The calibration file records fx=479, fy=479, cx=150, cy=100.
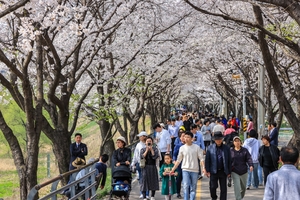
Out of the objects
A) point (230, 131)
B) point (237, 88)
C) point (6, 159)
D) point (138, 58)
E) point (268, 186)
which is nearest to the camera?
point (268, 186)

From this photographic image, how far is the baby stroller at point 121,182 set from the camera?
10.0m

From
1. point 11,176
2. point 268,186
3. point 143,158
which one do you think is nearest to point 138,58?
A: point 143,158

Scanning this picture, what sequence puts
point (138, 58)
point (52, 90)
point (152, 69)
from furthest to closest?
point (152, 69)
point (138, 58)
point (52, 90)

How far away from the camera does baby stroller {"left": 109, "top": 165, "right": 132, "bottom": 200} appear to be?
1003cm

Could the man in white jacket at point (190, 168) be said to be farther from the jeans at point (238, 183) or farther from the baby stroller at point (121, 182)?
the baby stroller at point (121, 182)

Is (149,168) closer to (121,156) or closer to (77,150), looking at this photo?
(121,156)

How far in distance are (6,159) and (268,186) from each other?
48959 millimetres

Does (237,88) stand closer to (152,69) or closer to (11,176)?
(152,69)

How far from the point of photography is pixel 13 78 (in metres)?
12.3

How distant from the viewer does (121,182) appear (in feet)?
33.4

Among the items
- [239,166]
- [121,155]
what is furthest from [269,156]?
[121,155]

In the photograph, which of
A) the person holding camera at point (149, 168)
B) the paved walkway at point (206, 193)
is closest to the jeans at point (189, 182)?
the person holding camera at point (149, 168)

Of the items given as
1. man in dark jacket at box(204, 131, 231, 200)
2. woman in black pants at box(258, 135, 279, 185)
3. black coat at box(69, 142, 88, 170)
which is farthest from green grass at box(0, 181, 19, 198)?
man in dark jacket at box(204, 131, 231, 200)

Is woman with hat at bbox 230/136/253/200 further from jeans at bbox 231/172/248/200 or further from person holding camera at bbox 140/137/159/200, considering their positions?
person holding camera at bbox 140/137/159/200
